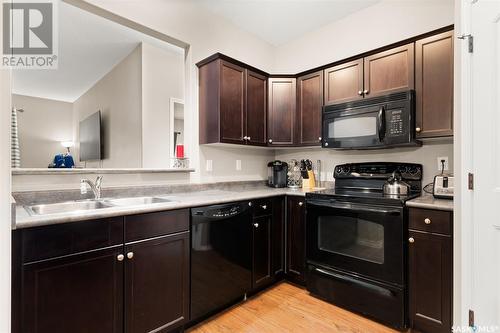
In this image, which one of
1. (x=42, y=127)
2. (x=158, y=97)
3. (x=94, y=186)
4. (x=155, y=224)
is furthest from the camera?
(x=42, y=127)

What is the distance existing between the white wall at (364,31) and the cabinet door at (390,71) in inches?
13.6

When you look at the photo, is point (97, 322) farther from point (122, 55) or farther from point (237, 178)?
point (122, 55)

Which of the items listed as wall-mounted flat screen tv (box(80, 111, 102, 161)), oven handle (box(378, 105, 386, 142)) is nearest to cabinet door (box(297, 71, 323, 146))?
oven handle (box(378, 105, 386, 142))

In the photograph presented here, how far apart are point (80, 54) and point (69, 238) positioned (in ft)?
9.66

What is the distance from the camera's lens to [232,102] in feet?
8.02

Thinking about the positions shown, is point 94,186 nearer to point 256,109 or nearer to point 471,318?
point 256,109

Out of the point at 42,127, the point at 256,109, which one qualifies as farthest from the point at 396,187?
the point at 42,127

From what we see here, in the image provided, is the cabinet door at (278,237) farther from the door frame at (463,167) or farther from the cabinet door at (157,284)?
the door frame at (463,167)

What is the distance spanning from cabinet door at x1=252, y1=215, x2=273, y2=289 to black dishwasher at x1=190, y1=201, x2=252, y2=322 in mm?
66

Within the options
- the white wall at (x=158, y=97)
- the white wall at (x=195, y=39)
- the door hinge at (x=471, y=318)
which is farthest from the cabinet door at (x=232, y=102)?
the door hinge at (x=471, y=318)

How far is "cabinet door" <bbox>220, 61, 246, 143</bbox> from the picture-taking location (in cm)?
236

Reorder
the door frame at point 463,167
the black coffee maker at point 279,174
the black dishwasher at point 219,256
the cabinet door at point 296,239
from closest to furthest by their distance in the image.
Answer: the door frame at point 463,167, the black dishwasher at point 219,256, the cabinet door at point 296,239, the black coffee maker at point 279,174

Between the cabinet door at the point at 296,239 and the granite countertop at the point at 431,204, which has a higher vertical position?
the granite countertop at the point at 431,204

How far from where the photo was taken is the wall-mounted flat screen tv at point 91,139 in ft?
11.9
